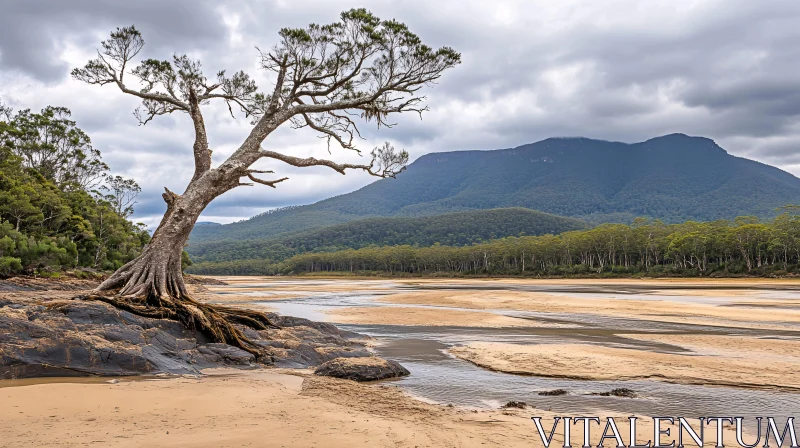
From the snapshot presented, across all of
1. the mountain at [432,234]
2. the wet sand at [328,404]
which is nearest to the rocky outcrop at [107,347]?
the wet sand at [328,404]

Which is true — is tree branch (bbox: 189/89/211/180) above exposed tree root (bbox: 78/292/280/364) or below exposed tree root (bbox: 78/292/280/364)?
above

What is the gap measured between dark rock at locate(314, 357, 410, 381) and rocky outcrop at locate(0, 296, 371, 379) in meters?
1.39

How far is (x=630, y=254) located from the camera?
97062 millimetres

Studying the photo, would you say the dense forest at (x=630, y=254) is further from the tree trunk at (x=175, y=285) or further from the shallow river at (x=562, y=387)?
the tree trunk at (x=175, y=285)

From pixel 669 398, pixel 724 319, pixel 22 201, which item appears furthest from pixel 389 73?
pixel 22 201

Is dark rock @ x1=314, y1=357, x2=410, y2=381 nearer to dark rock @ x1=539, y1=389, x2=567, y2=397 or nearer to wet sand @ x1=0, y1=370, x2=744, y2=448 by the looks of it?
wet sand @ x1=0, y1=370, x2=744, y2=448

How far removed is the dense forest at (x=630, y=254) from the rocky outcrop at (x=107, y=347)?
264ft

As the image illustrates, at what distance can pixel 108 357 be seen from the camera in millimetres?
8648

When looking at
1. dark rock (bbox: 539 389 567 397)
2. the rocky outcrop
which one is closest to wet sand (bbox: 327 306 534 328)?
the rocky outcrop

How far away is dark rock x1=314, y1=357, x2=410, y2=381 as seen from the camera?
30.7ft

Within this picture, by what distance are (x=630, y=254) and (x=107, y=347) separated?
101283 millimetres

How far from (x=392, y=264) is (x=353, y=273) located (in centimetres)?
1174

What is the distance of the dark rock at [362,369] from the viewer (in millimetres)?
9367

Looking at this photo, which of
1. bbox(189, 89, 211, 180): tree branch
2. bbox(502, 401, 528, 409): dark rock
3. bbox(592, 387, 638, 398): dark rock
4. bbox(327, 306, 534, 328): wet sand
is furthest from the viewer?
bbox(327, 306, 534, 328): wet sand
